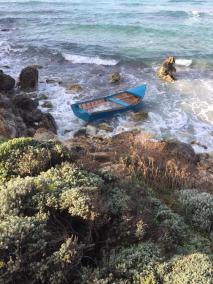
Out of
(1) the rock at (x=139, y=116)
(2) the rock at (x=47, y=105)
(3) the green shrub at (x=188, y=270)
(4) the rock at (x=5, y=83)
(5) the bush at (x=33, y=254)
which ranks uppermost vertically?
(5) the bush at (x=33, y=254)

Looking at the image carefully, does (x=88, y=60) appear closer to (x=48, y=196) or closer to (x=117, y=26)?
(x=117, y=26)

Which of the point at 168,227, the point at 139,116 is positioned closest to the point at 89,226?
the point at 168,227

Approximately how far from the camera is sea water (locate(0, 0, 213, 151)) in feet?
63.8

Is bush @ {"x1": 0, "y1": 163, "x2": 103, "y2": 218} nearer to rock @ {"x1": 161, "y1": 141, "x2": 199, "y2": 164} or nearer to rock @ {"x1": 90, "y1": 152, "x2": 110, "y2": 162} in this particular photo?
rock @ {"x1": 90, "y1": 152, "x2": 110, "y2": 162}

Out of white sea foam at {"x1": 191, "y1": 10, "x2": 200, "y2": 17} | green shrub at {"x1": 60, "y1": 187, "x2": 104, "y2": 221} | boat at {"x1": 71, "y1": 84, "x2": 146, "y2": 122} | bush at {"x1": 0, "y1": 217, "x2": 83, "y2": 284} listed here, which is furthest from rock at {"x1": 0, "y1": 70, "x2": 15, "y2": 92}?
white sea foam at {"x1": 191, "y1": 10, "x2": 200, "y2": 17}

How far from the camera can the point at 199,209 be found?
8.50 metres

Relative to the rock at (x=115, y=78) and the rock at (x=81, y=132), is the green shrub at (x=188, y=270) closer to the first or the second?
the rock at (x=81, y=132)

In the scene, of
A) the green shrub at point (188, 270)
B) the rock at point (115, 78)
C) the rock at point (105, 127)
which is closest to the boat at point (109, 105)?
the rock at point (105, 127)

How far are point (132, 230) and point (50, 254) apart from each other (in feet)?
5.03

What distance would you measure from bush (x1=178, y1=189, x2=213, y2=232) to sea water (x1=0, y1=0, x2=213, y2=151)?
25.6 feet

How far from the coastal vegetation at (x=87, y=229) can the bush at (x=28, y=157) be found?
22mm

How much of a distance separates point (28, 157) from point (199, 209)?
403 cm

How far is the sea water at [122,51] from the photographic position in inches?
766

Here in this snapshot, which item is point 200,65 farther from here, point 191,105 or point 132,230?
point 132,230
